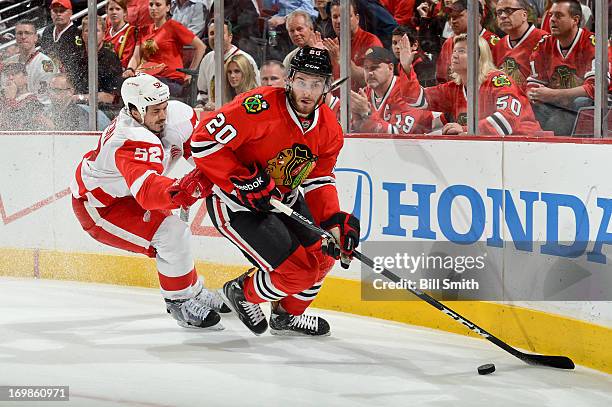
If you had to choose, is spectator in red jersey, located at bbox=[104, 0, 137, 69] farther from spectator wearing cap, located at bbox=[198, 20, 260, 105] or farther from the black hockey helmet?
the black hockey helmet

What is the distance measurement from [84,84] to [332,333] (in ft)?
8.69

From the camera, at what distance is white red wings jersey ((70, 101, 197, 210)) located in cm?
434

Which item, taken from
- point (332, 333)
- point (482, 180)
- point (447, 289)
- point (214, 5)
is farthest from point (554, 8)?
point (214, 5)

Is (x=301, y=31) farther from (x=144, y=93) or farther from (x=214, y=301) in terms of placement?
(x=214, y=301)

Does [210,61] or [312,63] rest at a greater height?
[210,61]

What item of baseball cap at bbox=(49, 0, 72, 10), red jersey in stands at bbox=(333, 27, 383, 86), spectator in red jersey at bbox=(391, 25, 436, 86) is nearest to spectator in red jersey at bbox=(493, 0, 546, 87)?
spectator in red jersey at bbox=(391, 25, 436, 86)

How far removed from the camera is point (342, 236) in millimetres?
4230

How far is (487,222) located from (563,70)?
2.40ft

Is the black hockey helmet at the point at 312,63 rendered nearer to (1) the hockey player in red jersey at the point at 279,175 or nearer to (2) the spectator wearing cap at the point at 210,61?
(1) the hockey player in red jersey at the point at 279,175

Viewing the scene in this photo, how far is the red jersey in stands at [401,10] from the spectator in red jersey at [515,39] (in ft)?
1.68

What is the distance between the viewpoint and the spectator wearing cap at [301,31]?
215 inches

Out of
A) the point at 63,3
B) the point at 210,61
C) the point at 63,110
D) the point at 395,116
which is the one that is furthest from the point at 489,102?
the point at 63,3

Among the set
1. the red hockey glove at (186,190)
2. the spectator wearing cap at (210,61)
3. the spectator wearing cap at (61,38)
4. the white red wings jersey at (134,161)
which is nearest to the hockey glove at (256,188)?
the red hockey glove at (186,190)

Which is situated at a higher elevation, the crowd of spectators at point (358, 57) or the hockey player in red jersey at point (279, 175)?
the crowd of spectators at point (358, 57)
